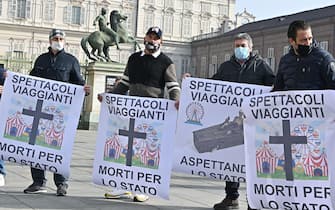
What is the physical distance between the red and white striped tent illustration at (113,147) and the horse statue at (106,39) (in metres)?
18.5

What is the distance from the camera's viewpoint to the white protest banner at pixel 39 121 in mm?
6762

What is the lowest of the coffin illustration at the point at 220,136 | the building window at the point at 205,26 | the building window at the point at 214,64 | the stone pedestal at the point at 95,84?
the coffin illustration at the point at 220,136

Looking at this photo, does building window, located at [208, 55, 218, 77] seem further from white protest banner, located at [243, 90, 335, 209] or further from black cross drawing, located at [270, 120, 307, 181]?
black cross drawing, located at [270, 120, 307, 181]

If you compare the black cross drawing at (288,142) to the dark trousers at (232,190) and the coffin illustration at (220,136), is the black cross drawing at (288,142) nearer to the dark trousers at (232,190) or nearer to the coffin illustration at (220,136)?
the coffin illustration at (220,136)

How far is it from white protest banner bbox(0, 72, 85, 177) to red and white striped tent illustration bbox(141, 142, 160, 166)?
92cm

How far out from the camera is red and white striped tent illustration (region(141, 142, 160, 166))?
6336 mm

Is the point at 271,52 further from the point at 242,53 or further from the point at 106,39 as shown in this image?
the point at 242,53

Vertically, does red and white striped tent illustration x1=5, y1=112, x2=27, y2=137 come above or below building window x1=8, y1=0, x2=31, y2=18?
below

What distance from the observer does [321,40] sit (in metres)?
45.9

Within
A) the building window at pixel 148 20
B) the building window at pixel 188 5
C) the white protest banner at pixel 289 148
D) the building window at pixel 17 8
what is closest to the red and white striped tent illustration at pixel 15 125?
the white protest banner at pixel 289 148

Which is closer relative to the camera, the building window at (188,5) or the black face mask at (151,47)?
the black face mask at (151,47)

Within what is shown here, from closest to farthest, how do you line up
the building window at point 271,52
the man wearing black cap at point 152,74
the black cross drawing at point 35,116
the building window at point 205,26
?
the man wearing black cap at point 152,74 < the black cross drawing at point 35,116 < the building window at point 271,52 < the building window at point 205,26

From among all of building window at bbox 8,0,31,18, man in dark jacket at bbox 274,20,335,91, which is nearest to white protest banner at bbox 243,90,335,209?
man in dark jacket at bbox 274,20,335,91

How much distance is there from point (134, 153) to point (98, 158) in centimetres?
45
